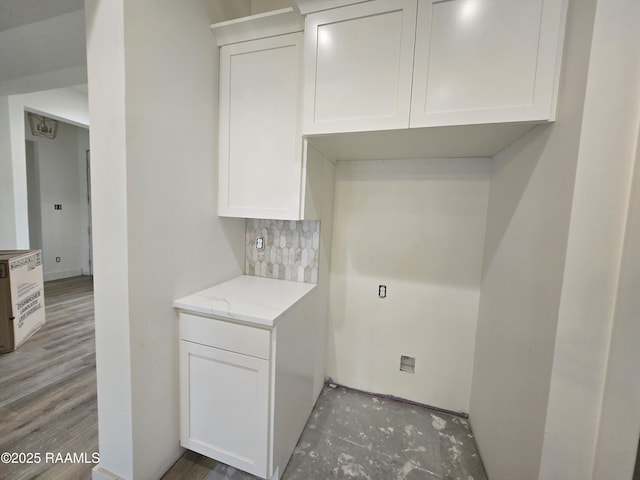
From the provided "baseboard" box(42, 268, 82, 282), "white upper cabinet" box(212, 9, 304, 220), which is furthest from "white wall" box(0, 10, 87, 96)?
"baseboard" box(42, 268, 82, 282)

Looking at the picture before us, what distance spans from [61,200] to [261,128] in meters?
5.15

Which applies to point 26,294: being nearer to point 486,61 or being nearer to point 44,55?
point 44,55

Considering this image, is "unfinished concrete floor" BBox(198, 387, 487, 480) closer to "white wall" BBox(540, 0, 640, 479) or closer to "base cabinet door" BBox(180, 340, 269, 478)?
"base cabinet door" BBox(180, 340, 269, 478)

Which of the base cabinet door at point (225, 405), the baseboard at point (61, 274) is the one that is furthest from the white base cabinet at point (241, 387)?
the baseboard at point (61, 274)

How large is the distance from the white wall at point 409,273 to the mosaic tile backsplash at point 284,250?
27cm

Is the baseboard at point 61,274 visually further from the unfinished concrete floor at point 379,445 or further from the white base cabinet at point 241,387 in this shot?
the unfinished concrete floor at point 379,445

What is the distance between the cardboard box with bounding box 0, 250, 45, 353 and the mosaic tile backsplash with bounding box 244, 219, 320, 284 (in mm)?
2190

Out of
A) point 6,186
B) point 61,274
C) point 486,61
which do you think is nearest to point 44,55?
point 6,186

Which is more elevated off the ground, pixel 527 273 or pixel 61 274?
pixel 527 273

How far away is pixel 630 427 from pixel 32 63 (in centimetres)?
406

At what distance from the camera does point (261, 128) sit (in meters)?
1.36

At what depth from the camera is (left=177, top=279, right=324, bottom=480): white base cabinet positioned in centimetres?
112

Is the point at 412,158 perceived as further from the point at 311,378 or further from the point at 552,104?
the point at 311,378

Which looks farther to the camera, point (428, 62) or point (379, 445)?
point (379, 445)
